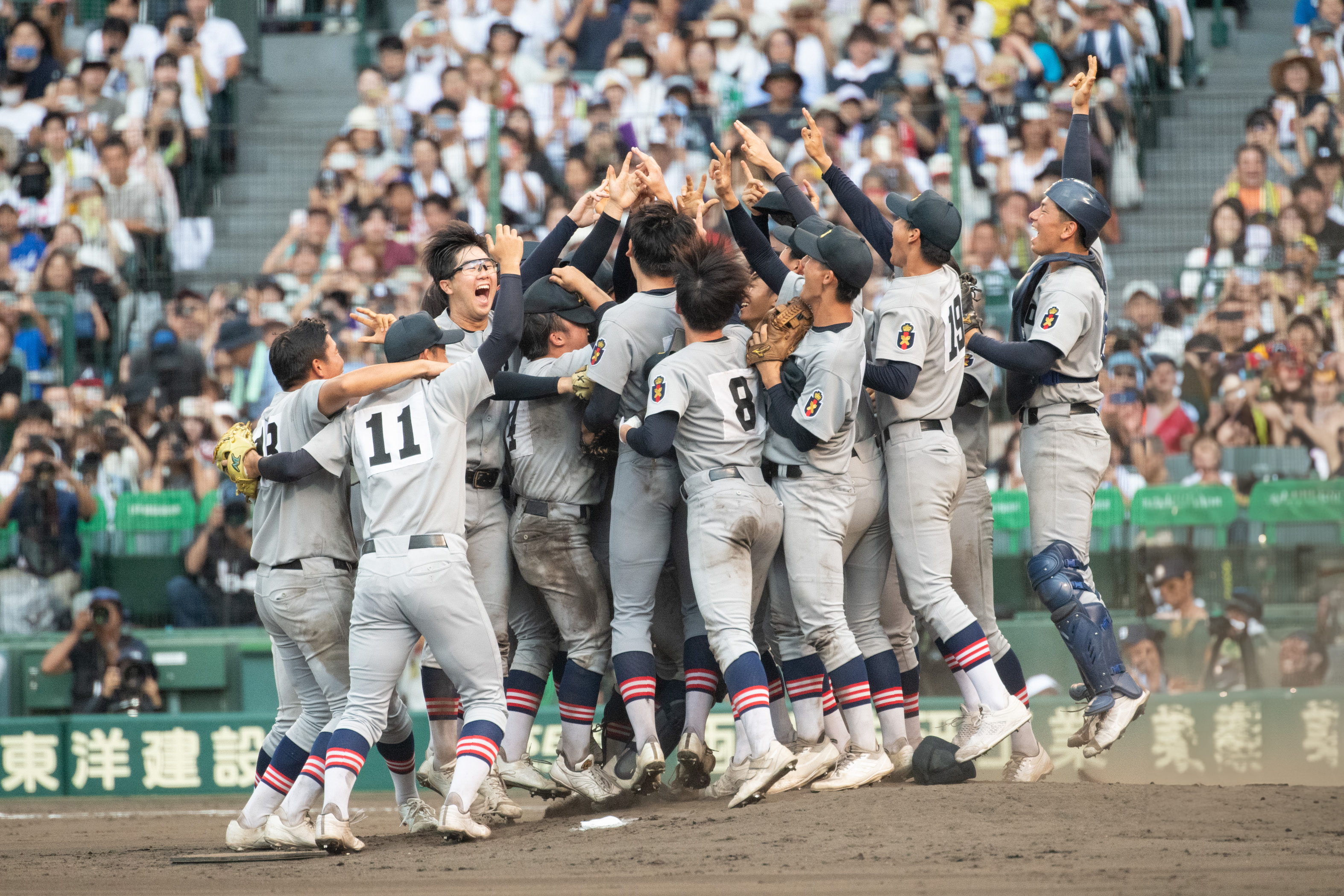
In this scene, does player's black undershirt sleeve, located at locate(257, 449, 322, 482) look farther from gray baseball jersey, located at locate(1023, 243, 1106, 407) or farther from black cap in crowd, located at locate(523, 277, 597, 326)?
gray baseball jersey, located at locate(1023, 243, 1106, 407)

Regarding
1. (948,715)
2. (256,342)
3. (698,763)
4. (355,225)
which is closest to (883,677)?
(698,763)

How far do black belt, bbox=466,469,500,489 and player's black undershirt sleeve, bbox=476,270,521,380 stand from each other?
53cm

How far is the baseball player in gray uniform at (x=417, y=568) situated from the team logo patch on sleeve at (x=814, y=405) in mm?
1074

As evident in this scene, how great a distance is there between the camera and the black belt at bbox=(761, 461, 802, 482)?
540cm

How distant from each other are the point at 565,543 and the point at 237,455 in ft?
4.17

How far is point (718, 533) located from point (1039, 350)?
1428 millimetres

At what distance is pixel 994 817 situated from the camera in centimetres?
491

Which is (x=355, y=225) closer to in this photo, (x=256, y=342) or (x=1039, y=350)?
(x=256, y=342)

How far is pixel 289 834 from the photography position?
5.21m

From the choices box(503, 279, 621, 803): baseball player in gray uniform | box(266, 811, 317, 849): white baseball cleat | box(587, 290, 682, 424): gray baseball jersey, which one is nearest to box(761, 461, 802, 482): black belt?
box(587, 290, 682, 424): gray baseball jersey

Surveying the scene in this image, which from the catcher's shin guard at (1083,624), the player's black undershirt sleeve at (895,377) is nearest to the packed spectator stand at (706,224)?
the catcher's shin guard at (1083,624)

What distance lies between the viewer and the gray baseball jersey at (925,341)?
5.38m

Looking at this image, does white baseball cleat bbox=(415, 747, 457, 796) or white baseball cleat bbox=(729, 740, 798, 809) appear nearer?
white baseball cleat bbox=(729, 740, 798, 809)

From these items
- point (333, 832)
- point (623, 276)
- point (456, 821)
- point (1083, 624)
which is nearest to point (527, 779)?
point (456, 821)
